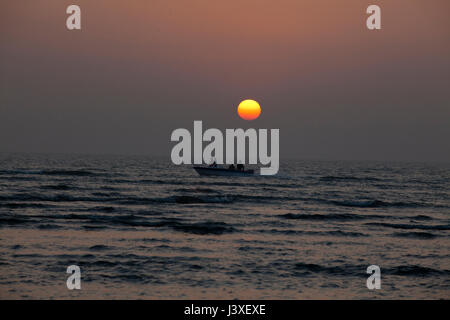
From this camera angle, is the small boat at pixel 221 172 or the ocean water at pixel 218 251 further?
the small boat at pixel 221 172

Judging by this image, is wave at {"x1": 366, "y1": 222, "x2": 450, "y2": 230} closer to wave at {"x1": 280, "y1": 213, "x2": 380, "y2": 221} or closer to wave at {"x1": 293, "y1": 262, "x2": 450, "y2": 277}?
wave at {"x1": 280, "y1": 213, "x2": 380, "y2": 221}

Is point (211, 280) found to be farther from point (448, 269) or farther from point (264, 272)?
point (448, 269)

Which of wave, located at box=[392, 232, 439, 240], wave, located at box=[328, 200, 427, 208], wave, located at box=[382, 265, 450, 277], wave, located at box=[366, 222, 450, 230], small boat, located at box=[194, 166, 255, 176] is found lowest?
wave, located at box=[328, 200, 427, 208]

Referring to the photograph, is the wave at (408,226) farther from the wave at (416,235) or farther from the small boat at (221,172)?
the small boat at (221,172)

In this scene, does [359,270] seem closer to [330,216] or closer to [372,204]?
[330,216]

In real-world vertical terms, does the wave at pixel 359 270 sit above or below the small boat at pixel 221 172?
below

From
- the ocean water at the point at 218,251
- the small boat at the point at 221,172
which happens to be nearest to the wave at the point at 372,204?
the ocean water at the point at 218,251

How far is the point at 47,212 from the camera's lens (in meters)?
31.1

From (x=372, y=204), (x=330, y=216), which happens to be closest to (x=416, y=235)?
(x=330, y=216)

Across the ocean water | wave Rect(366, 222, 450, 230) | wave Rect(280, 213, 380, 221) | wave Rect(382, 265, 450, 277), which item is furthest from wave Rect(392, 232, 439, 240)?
wave Rect(382, 265, 450, 277)

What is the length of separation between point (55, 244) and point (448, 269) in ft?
47.9

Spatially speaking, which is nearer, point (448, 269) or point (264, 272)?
point (264, 272)
